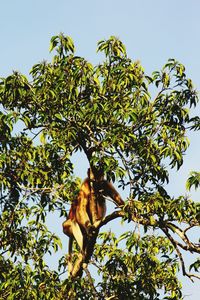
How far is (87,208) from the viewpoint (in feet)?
36.3

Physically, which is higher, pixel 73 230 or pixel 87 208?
pixel 87 208

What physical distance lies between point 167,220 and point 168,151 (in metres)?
1.15

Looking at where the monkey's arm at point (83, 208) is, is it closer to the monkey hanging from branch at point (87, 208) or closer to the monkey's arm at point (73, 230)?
the monkey hanging from branch at point (87, 208)

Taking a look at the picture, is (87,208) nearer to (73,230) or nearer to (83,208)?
(83,208)

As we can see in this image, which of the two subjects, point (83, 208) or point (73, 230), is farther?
point (73, 230)

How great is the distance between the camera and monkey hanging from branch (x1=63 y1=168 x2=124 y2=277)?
→ 10.7 m

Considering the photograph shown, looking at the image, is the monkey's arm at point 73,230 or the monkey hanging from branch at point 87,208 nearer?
the monkey hanging from branch at point 87,208

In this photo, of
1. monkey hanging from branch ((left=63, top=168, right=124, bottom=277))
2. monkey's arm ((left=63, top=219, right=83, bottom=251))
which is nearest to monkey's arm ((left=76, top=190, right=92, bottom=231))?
monkey hanging from branch ((left=63, top=168, right=124, bottom=277))

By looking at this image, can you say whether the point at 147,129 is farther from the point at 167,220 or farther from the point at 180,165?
the point at 167,220

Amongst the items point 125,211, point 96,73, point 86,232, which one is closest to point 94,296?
point 86,232

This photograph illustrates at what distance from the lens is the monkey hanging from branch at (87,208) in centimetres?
1068

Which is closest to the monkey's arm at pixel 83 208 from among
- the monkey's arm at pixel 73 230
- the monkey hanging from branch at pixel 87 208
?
the monkey hanging from branch at pixel 87 208

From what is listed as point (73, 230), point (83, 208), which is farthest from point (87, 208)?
point (73, 230)

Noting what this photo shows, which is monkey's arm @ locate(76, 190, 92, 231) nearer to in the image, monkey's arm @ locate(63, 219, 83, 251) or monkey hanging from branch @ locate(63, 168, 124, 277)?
monkey hanging from branch @ locate(63, 168, 124, 277)
